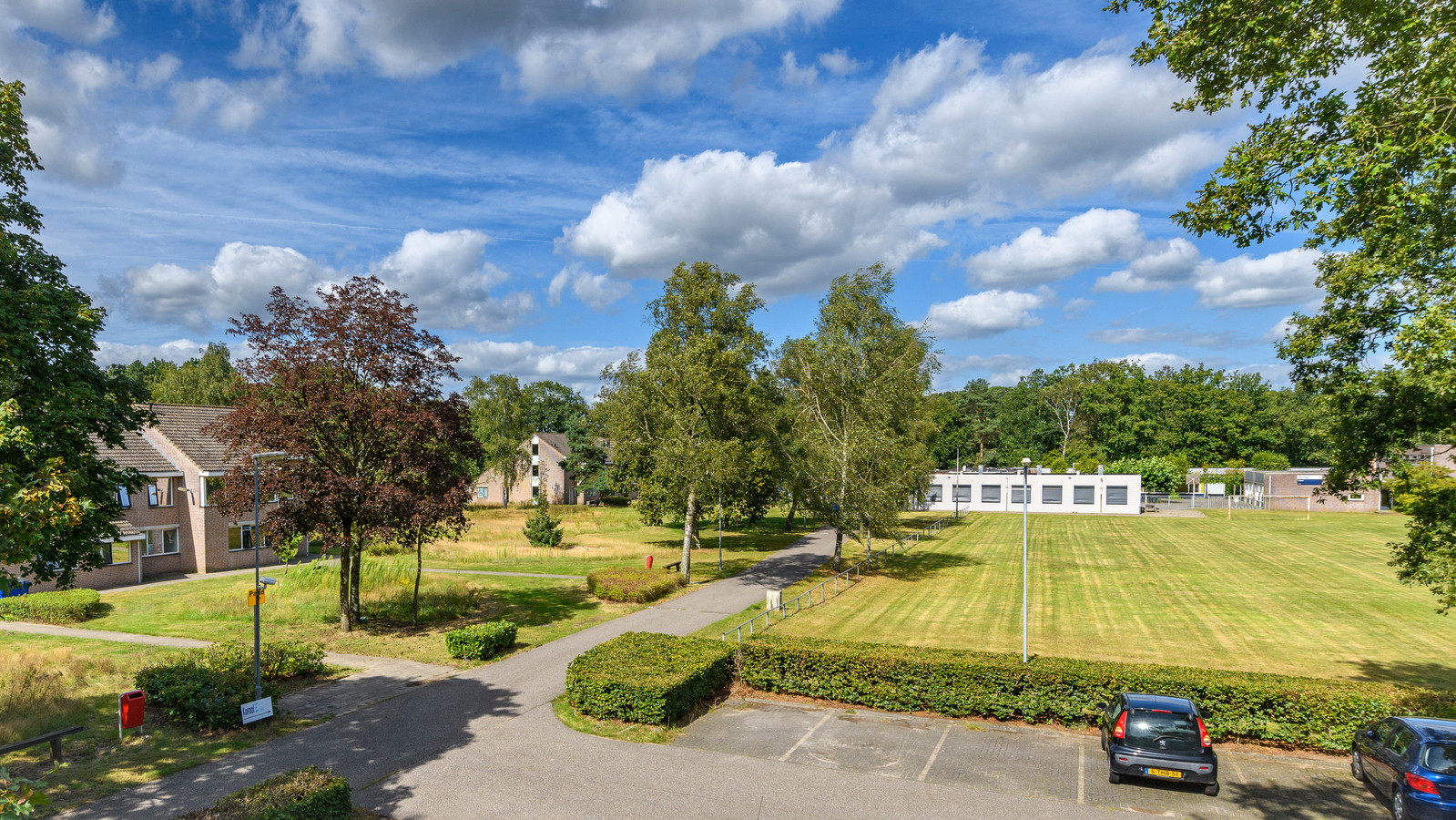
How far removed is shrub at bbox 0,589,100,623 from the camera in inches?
983

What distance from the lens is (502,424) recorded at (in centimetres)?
7706

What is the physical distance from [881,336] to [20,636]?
35.0m

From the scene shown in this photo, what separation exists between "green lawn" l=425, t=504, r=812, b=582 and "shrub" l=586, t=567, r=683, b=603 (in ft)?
10.3

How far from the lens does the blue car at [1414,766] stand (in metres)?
10.5

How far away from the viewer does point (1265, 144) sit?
1170 centimetres

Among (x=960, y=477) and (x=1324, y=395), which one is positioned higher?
(x=1324, y=395)

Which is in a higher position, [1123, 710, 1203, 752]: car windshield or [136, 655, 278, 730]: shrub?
[1123, 710, 1203, 752]: car windshield

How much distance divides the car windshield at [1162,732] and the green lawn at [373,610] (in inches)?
662

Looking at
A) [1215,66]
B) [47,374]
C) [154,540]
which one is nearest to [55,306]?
[47,374]

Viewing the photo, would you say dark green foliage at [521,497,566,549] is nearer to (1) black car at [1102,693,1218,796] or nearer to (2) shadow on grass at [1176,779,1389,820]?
(1) black car at [1102,693,1218,796]

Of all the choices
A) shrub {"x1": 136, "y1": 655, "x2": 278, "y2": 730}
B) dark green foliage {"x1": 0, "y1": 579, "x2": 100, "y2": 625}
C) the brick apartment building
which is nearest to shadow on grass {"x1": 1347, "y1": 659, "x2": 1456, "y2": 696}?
shrub {"x1": 136, "y1": 655, "x2": 278, "y2": 730}

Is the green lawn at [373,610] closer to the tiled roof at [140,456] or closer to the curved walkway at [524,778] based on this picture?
the curved walkway at [524,778]

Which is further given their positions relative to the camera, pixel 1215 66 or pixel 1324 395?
pixel 1324 395

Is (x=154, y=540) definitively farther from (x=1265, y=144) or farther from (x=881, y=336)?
(x=1265, y=144)
